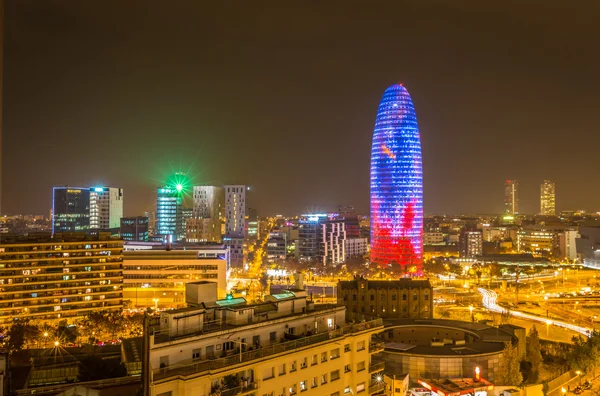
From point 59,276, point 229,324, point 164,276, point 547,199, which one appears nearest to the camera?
point 229,324

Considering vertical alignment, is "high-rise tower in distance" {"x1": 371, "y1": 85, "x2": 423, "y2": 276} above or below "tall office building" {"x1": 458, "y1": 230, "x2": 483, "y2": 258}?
above

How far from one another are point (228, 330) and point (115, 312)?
886 inches

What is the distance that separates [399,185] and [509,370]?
1392 inches

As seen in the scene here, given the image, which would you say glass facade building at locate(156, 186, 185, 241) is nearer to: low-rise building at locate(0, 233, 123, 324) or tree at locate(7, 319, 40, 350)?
low-rise building at locate(0, 233, 123, 324)

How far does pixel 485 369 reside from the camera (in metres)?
17.0

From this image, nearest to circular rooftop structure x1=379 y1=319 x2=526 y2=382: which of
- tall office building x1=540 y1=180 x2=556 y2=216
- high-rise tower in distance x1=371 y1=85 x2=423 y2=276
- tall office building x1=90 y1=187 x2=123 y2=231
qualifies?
high-rise tower in distance x1=371 y1=85 x2=423 y2=276

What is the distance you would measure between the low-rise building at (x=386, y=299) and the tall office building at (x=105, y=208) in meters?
61.6

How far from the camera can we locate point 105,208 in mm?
82312

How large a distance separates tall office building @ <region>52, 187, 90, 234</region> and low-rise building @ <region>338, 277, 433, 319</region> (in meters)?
60.4

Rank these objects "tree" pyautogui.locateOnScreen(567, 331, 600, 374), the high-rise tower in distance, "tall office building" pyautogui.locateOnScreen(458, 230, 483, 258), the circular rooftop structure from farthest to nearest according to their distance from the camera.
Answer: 1. "tall office building" pyautogui.locateOnScreen(458, 230, 483, 258)
2. the high-rise tower in distance
3. "tree" pyautogui.locateOnScreen(567, 331, 600, 374)
4. the circular rooftop structure

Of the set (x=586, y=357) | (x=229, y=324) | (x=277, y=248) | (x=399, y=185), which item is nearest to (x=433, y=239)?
(x=277, y=248)

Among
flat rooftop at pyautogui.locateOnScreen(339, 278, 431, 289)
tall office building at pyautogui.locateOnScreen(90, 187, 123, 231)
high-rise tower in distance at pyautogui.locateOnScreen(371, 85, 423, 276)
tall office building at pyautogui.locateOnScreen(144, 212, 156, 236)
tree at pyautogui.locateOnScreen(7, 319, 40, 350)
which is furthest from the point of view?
tall office building at pyautogui.locateOnScreen(144, 212, 156, 236)

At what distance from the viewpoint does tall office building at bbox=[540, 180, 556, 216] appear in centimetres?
17123

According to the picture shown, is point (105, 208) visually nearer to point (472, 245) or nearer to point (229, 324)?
point (472, 245)
